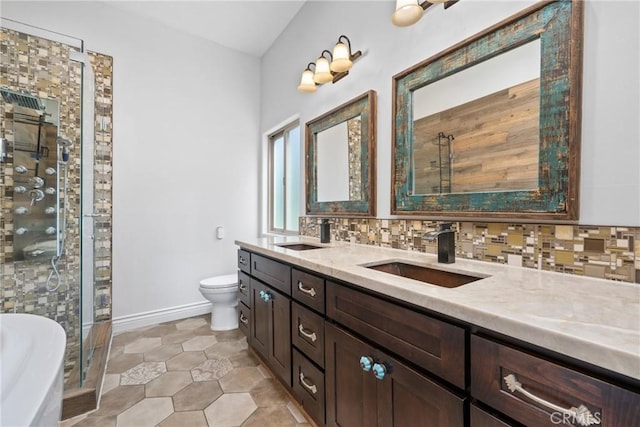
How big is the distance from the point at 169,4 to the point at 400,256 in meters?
2.83

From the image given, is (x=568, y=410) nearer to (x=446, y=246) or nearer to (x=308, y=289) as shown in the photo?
(x=446, y=246)

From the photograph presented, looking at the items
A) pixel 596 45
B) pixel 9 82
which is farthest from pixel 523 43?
pixel 9 82

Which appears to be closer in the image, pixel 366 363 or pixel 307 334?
pixel 366 363

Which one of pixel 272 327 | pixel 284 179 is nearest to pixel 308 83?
pixel 284 179

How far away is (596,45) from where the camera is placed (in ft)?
3.06

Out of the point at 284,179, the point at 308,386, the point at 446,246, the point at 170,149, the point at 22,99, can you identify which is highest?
the point at 22,99

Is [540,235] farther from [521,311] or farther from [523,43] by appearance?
[523,43]

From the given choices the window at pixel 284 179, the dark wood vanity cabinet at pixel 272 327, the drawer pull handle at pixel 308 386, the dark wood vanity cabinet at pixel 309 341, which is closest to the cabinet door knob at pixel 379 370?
the dark wood vanity cabinet at pixel 309 341

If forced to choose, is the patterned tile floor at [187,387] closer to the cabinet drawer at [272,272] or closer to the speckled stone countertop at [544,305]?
the cabinet drawer at [272,272]

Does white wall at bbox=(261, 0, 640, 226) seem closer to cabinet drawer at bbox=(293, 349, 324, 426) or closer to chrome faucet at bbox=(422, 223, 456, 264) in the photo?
chrome faucet at bbox=(422, 223, 456, 264)

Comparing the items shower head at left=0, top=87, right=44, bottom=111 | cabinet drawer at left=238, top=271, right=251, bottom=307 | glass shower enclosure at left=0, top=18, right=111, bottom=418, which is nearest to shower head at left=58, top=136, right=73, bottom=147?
glass shower enclosure at left=0, top=18, right=111, bottom=418

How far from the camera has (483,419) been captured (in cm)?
67

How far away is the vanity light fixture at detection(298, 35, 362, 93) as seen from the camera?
1.84m

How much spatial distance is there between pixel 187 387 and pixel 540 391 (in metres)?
1.87
